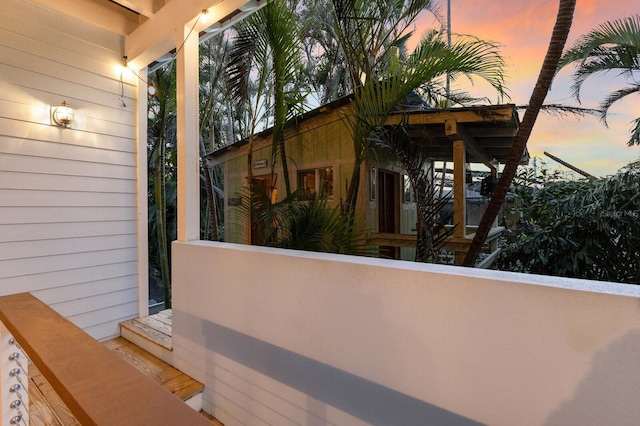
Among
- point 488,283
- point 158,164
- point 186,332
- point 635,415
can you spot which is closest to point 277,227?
point 186,332

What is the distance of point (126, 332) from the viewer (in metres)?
3.15

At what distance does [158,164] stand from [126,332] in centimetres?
221

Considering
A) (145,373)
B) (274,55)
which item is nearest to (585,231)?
(274,55)

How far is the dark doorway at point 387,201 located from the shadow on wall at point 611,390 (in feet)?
12.9

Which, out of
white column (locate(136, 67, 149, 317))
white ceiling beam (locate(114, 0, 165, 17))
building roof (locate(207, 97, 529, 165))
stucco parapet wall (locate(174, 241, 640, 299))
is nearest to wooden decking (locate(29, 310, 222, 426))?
white column (locate(136, 67, 149, 317))

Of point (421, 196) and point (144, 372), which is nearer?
point (421, 196)

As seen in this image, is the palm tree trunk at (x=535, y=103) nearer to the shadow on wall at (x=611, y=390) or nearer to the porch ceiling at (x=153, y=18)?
the shadow on wall at (x=611, y=390)

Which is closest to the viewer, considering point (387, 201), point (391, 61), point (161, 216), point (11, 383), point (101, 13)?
point (11, 383)

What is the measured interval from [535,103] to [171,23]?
2.77 metres

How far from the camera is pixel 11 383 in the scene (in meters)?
1.25

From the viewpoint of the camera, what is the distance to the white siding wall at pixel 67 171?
2.57 meters

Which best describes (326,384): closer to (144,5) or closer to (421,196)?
(421,196)

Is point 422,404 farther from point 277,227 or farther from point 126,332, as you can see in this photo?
point 126,332

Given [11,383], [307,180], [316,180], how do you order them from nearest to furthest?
[11,383], [316,180], [307,180]
